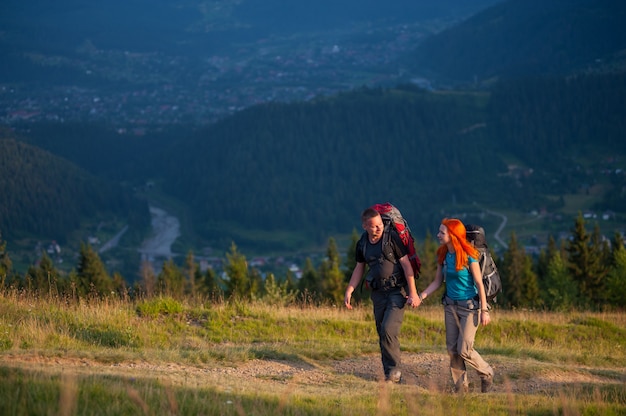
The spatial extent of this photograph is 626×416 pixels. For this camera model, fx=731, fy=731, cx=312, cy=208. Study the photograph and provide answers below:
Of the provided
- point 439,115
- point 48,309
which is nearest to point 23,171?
point 439,115

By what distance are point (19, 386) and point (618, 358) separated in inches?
398

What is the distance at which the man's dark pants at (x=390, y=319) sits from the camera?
9500mm

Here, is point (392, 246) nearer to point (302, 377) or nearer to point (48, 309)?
point (302, 377)

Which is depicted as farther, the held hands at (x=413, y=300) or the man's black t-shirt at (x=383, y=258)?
the man's black t-shirt at (x=383, y=258)

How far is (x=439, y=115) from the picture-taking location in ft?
577

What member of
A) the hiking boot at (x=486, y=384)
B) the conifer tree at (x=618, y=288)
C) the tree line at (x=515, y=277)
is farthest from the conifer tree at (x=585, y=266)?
the hiking boot at (x=486, y=384)

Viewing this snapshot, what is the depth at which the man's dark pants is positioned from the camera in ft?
31.2

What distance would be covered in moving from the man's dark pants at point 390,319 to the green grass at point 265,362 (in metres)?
0.48

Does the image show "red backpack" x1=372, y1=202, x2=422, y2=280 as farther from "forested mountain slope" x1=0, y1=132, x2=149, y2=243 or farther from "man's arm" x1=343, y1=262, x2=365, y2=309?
"forested mountain slope" x1=0, y1=132, x2=149, y2=243

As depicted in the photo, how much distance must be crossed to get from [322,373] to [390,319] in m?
1.37

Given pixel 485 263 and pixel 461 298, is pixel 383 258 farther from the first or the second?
pixel 485 263

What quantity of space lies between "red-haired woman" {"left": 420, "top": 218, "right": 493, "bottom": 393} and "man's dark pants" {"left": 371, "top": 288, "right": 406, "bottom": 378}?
0.49 m

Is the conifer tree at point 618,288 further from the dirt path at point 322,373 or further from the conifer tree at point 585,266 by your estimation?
the dirt path at point 322,373

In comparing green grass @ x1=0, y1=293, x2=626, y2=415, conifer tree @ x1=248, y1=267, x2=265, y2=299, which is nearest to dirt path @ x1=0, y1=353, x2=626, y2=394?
green grass @ x1=0, y1=293, x2=626, y2=415
